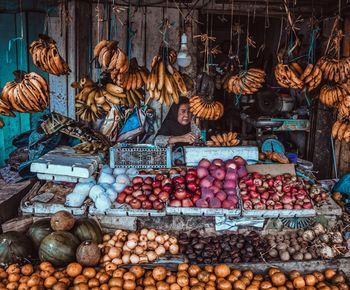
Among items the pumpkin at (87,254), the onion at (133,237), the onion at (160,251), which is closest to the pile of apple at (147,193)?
the onion at (133,237)

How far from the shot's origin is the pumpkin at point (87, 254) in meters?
3.26

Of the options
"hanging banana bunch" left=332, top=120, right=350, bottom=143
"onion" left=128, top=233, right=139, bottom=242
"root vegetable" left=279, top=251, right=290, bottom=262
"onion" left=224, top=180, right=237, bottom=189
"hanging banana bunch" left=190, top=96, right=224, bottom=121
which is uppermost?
"hanging banana bunch" left=190, top=96, right=224, bottom=121

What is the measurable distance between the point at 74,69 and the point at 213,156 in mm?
2417

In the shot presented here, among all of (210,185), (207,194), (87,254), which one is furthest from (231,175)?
(87,254)

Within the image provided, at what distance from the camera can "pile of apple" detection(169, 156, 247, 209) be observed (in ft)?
12.4

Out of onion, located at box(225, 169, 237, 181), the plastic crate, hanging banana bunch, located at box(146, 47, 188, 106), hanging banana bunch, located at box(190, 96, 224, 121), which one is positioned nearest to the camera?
hanging banana bunch, located at box(146, 47, 188, 106)

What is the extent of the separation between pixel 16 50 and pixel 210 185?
3.69 metres

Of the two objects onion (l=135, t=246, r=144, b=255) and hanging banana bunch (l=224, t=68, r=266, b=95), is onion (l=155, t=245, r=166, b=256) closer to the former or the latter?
onion (l=135, t=246, r=144, b=255)

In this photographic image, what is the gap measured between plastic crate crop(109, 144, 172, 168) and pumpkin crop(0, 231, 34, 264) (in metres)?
1.20

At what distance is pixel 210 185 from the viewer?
3949 millimetres

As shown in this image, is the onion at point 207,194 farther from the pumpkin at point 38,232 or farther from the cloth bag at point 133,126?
the cloth bag at point 133,126

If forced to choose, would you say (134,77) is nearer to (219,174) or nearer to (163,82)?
(163,82)

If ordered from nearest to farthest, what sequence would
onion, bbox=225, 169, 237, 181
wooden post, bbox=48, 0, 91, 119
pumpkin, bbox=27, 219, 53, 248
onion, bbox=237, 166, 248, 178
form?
1. pumpkin, bbox=27, 219, 53, 248
2. onion, bbox=225, 169, 237, 181
3. onion, bbox=237, 166, 248, 178
4. wooden post, bbox=48, 0, 91, 119

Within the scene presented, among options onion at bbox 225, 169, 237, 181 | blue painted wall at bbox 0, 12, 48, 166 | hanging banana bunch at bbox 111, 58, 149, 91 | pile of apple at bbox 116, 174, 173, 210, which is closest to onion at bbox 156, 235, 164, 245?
pile of apple at bbox 116, 174, 173, 210
